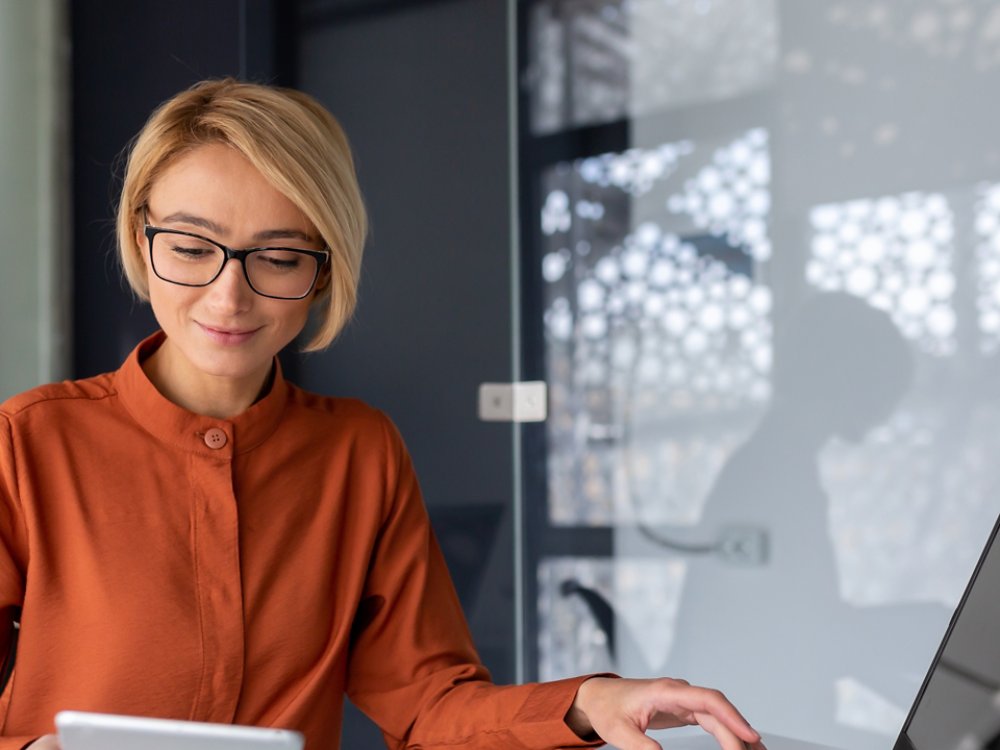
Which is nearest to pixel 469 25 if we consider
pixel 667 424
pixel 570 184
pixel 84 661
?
pixel 570 184

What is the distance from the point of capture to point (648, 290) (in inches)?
95.7

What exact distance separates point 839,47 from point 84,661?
1.81 meters

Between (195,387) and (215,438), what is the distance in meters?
0.08

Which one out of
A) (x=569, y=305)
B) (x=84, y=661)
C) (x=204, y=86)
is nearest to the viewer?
(x=84, y=661)

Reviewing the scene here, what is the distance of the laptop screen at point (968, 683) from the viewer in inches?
29.7

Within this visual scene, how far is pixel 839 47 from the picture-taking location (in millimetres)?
2182

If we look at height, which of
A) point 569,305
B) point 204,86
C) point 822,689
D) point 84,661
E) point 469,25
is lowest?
point 822,689

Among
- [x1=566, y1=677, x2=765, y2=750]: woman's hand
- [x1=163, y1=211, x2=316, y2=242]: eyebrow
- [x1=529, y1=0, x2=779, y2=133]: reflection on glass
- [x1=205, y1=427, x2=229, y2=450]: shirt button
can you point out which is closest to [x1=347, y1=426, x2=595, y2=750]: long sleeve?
[x1=566, y1=677, x2=765, y2=750]: woman's hand

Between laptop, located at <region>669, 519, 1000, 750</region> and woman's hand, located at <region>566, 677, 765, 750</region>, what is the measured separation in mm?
38

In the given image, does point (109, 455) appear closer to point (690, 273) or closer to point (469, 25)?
point (690, 273)

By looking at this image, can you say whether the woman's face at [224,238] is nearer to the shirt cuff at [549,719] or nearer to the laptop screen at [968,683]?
the shirt cuff at [549,719]

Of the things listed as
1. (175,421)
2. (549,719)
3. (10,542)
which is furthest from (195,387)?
(549,719)

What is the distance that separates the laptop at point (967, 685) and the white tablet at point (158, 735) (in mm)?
445

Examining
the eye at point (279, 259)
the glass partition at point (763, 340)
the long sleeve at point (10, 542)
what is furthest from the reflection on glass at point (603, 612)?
the long sleeve at point (10, 542)
